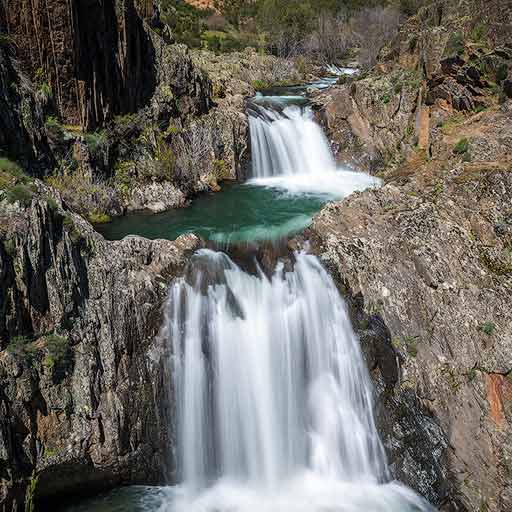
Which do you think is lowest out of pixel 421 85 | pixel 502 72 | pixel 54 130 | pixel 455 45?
pixel 54 130

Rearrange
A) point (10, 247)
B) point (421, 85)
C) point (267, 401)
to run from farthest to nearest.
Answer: point (421, 85), point (267, 401), point (10, 247)

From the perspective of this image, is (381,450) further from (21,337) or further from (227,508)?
(21,337)

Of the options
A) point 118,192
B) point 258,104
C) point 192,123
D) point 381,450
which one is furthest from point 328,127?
point 381,450

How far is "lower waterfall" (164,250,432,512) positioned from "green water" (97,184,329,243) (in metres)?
2.89

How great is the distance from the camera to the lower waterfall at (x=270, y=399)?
31.7 feet

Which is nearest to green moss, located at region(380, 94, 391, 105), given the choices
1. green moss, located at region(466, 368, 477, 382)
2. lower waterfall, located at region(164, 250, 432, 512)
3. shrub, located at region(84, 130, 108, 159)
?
shrub, located at region(84, 130, 108, 159)

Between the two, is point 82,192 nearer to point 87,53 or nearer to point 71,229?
point 87,53

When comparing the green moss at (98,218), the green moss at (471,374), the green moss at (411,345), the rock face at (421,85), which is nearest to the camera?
the green moss at (471,374)

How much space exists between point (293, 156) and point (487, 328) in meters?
13.7

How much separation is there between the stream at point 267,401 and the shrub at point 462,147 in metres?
7.82

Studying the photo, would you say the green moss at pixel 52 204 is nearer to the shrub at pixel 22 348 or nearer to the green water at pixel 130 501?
the shrub at pixel 22 348

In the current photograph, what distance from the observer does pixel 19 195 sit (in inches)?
A: 356

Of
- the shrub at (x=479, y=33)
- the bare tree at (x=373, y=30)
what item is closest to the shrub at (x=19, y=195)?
the shrub at (x=479, y=33)

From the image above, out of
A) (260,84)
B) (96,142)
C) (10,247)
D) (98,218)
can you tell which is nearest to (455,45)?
(96,142)
